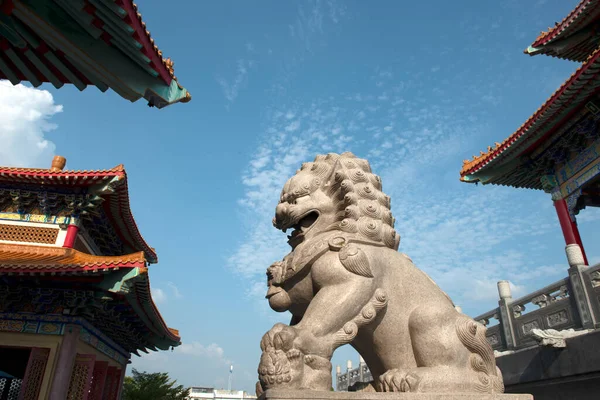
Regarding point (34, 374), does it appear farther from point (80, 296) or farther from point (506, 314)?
point (506, 314)

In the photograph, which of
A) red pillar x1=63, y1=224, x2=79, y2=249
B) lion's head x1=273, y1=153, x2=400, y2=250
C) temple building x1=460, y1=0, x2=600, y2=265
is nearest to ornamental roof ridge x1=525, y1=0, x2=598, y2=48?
temple building x1=460, y1=0, x2=600, y2=265

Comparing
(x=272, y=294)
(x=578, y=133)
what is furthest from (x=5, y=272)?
(x=578, y=133)

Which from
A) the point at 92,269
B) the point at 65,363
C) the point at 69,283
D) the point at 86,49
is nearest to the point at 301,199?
the point at 86,49

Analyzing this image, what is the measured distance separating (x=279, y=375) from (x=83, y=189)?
10119 mm

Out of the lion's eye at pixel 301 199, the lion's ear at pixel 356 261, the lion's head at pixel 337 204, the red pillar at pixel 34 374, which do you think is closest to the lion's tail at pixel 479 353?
the lion's ear at pixel 356 261

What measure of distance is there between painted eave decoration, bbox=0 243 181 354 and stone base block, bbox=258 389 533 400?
652 centimetres

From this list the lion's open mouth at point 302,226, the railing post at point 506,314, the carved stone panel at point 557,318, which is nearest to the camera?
the lion's open mouth at point 302,226

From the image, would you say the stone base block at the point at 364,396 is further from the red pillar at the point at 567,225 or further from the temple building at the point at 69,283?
the red pillar at the point at 567,225

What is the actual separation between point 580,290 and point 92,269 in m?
8.45

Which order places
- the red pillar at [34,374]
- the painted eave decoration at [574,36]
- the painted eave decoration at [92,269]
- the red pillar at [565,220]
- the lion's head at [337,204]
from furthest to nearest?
the red pillar at [565,220], the painted eave decoration at [574,36], the red pillar at [34,374], the painted eave decoration at [92,269], the lion's head at [337,204]

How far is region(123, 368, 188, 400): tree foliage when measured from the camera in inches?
757

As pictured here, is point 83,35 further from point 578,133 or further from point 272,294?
point 578,133

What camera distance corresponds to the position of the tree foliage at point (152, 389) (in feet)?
63.1

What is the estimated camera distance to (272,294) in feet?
10.1
